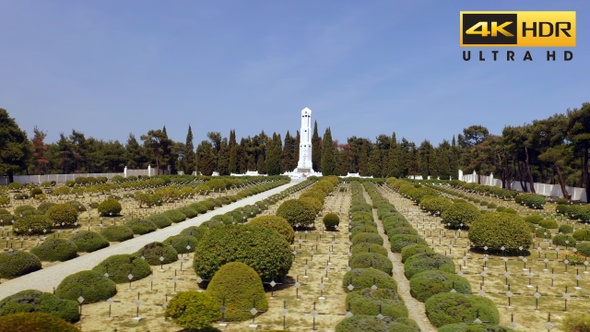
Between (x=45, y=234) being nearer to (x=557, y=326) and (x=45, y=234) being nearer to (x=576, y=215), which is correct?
(x=557, y=326)

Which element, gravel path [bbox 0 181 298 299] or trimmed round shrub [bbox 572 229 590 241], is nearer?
gravel path [bbox 0 181 298 299]

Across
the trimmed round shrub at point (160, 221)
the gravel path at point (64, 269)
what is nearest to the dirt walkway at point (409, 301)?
the gravel path at point (64, 269)

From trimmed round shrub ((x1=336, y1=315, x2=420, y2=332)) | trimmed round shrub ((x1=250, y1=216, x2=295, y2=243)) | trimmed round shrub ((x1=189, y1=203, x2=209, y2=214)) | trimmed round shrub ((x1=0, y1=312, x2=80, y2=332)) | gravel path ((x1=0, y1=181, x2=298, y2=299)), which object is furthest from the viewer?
trimmed round shrub ((x1=189, y1=203, x2=209, y2=214))

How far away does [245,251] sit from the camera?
13.8 metres

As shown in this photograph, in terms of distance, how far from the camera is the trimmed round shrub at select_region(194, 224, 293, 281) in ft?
45.2

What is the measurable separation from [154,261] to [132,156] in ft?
278

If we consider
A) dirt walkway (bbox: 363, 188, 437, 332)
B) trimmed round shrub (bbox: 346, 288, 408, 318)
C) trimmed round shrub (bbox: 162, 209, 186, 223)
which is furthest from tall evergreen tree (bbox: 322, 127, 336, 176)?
trimmed round shrub (bbox: 346, 288, 408, 318)

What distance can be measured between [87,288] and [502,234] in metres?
18.4

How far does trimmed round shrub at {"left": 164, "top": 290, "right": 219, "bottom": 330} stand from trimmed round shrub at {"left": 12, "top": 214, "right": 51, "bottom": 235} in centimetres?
1770

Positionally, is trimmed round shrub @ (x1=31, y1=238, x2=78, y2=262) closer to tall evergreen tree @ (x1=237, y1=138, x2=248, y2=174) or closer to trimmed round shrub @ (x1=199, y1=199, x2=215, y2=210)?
trimmed round shrub @ (x1=199, y1=199, x2=215, y2=210)

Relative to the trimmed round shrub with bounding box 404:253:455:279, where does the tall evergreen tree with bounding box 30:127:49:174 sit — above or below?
above

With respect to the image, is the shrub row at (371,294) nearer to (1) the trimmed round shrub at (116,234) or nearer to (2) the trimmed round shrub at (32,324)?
(2) the trimmed round shrub at (32,324)

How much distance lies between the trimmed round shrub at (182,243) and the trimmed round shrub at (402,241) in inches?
392

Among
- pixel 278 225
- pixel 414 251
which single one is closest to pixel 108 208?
pixel 278 225
